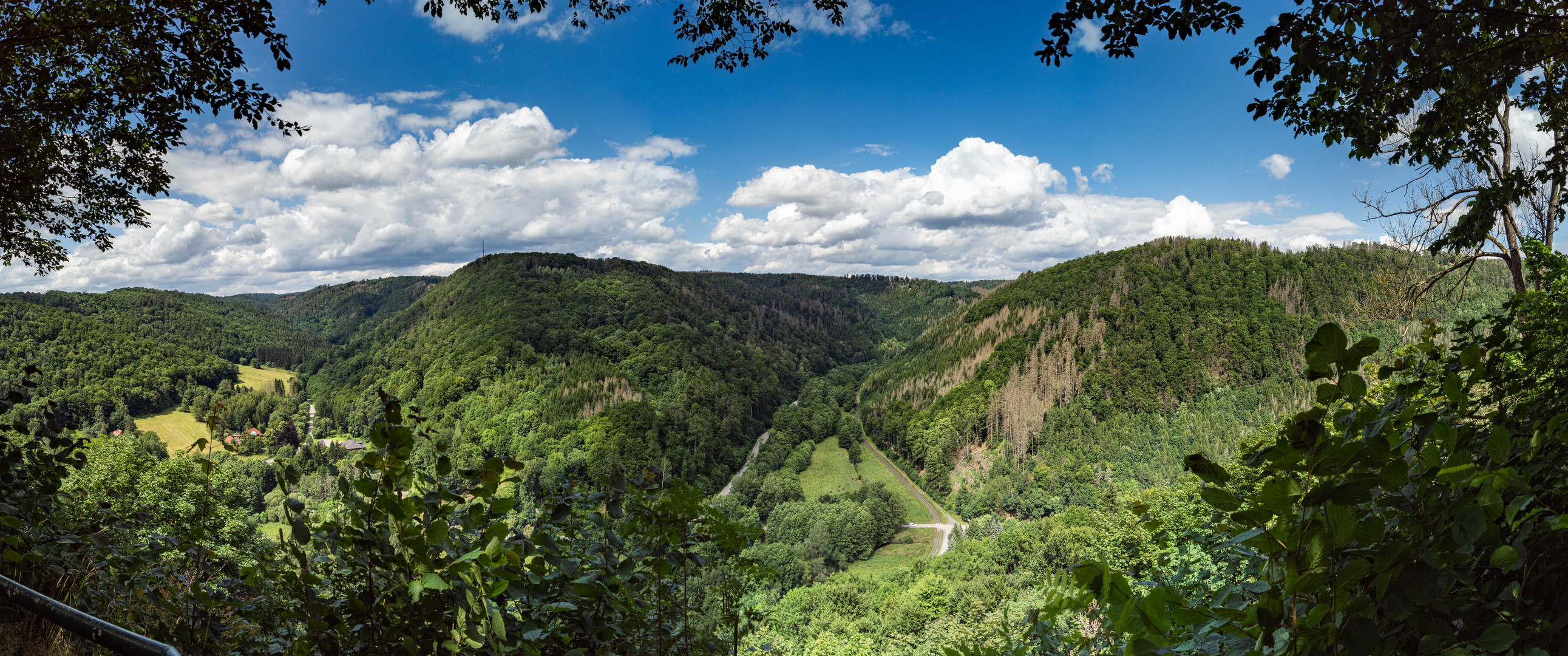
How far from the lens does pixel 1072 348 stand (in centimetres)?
10050

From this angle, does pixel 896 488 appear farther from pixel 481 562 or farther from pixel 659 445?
pixel 481 562

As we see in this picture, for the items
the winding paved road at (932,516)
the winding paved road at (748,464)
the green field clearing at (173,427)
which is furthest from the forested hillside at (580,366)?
the winding paved road at (932,516)

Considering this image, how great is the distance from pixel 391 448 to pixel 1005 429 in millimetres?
93096

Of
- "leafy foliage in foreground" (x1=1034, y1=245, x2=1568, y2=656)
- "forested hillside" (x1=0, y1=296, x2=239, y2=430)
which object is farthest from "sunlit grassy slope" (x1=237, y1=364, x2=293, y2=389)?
"leafy foliage in foreground" (x1=1034, y1=245, x2=1568, y2=656)

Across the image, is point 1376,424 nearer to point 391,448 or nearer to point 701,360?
point 391,448

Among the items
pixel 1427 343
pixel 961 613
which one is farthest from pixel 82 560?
pixel 961 613

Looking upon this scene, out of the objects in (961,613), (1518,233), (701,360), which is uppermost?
(1518,233)

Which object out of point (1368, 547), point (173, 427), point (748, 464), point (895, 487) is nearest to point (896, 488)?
point (895, 487)

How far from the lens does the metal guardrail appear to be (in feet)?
4.86

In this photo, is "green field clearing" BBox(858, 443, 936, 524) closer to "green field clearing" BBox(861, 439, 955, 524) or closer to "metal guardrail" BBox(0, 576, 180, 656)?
"green field clearing" BBox(861, 439, 955, 524)

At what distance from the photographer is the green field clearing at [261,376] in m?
115

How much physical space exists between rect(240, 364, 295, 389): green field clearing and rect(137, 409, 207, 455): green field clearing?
25402 mm

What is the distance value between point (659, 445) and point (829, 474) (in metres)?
26.1

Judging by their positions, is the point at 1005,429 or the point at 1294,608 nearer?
the point at 1294,608
